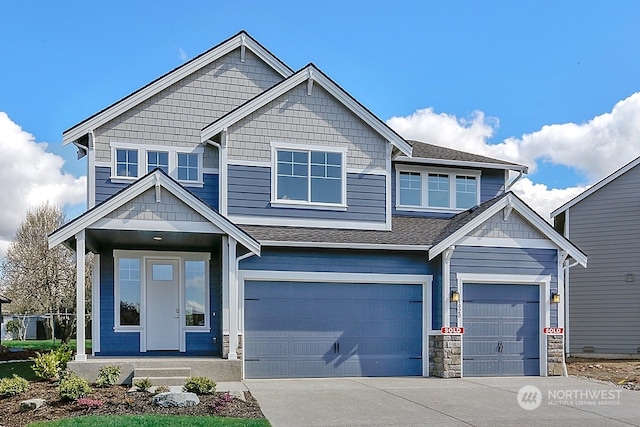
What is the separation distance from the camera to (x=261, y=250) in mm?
13453

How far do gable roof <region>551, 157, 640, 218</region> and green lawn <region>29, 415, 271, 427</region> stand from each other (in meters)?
14.3

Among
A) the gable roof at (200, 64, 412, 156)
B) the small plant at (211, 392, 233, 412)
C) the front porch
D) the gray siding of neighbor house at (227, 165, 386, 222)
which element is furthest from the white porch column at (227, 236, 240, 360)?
the gable roof at (200, 64, 412, 156)

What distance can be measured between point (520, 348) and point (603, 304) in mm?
5889

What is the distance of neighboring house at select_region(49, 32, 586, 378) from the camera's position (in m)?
13.7

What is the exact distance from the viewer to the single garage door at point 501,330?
46.3ft

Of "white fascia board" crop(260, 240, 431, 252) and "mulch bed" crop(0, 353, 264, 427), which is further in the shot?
"white fascia board" crop(260, 240, 431, 252)

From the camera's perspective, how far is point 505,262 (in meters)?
14.3

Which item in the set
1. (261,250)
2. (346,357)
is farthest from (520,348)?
(261,250)

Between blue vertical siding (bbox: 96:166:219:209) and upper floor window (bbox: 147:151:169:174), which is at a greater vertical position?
upper floor window (bbox: 147:151:169:174)

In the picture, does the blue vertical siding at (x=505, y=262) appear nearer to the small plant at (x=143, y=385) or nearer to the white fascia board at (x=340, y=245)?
the white fascia board at (x=340, y=245)

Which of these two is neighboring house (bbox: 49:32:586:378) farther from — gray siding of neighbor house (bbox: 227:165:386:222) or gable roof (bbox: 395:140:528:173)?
gable roof (bbox: 395:140:528:173)

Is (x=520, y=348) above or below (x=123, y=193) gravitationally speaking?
below

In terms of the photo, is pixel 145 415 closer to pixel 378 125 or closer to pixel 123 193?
pixel 123 193

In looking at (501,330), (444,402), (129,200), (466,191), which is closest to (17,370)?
(129,200)
